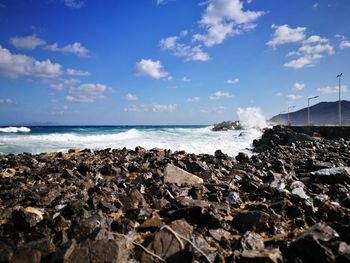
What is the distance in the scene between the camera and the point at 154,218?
4742 mm

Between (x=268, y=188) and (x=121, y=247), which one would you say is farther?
(x=268, y=188)

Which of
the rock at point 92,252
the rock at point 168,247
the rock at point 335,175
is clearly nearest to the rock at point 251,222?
the rock at point 168,247

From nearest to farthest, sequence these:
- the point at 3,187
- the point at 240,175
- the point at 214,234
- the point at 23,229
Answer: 1. the point at 214,234
2. the point at 23,229
3. the point at 3,187
4. the point at 240,175

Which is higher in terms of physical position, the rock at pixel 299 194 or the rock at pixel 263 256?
the rock at pixel 299 194

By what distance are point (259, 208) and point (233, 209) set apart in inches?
18.9

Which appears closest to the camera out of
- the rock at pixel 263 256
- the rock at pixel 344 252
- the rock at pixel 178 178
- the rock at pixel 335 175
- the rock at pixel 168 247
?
the rock at pixel 344 252

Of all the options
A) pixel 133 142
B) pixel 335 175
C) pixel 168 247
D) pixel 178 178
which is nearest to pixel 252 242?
pixel 168 247

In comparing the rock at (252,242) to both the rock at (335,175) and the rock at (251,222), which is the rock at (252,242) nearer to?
the rock at (251,222)

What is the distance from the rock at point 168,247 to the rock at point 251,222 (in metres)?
0.81

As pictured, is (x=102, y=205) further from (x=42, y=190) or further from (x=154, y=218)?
(x=42, y=190)

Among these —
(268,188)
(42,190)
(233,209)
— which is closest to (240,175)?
(268,188)

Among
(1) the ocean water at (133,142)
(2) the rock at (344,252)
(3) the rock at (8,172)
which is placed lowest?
(1) the ocean water at (133,142)

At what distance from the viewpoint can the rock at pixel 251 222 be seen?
4551 millimetres

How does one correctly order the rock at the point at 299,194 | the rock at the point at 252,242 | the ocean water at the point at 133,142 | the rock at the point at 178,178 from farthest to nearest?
the ocean water at the point at 133,142, the rock at the point at 178,178, the rock at the point at 299,194, the rock at the point at 252,242
